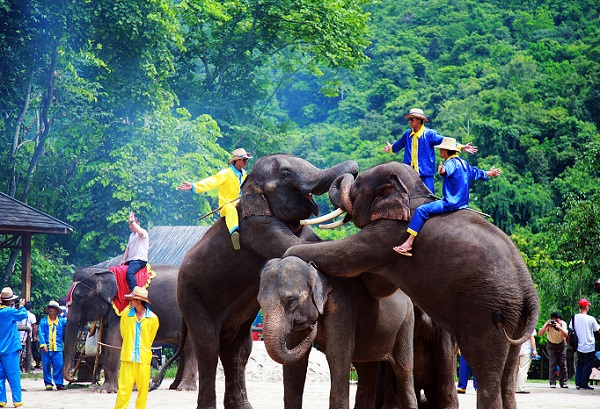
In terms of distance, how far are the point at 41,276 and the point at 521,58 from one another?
27505mm

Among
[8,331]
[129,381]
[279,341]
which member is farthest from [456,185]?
[8,331]

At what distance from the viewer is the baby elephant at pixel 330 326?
303 inches

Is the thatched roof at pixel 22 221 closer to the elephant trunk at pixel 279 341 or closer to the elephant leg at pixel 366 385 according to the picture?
the elephant leg at pixel 366 385

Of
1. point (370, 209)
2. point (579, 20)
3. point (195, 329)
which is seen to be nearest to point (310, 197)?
point (370, 209)

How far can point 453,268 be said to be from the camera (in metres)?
7.29

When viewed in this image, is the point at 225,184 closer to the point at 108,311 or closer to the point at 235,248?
the point at 235,248

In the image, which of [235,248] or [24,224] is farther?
[24,224]

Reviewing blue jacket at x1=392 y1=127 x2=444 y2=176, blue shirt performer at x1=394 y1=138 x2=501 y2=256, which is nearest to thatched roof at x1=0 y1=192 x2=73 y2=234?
blue jacket at x1=392 y1=127 x2=444 y2=176

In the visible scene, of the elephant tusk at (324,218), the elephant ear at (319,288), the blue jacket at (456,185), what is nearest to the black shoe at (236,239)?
the elephant tusk at (324,218)

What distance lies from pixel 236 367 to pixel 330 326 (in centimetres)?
257

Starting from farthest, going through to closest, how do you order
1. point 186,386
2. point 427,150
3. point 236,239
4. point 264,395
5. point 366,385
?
1. point 186,386
2. point 264,395
3. point 236,239
4. point 427,150
5. point 366,385

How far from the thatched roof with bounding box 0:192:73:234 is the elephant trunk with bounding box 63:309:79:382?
17.6ft

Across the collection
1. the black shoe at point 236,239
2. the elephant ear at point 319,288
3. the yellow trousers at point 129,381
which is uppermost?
the black shoe at point 236,239

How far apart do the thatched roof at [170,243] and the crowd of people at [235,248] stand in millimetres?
6667
